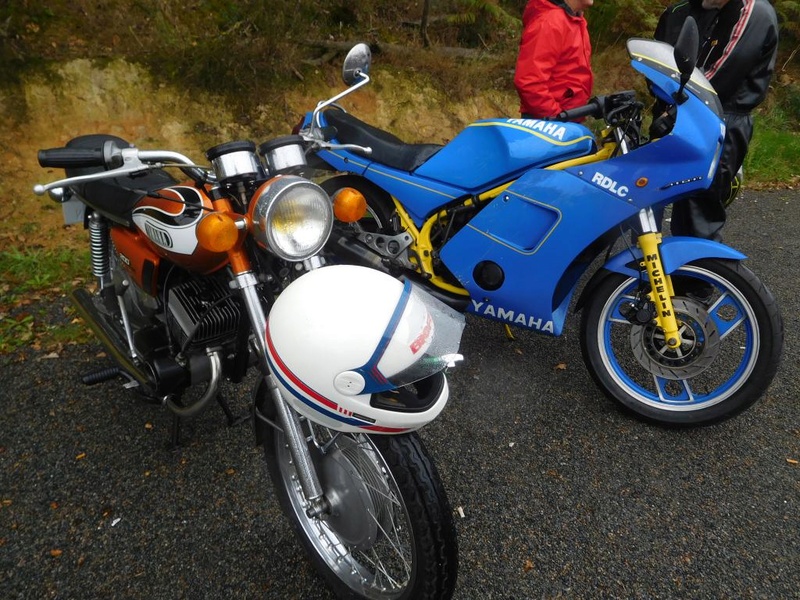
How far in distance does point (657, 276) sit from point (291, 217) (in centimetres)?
165

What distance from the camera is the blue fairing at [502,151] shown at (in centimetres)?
252

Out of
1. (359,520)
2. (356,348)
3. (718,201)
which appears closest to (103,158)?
(356,348)

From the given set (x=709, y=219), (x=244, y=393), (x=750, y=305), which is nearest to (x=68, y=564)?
(x=244, y=393)

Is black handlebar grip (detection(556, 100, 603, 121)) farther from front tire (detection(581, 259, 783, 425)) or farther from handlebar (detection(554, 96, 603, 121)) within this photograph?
front tire (detection(581, 259, 783, 425))

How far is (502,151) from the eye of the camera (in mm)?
2594

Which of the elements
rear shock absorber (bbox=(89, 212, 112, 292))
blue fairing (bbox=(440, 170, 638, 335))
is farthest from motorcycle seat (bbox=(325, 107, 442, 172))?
rear shock absorber (bbox=(89, 212, 112, 292))

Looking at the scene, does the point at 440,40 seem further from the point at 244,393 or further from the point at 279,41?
the point at 244,393

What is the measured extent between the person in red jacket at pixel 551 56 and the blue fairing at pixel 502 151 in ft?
2.23

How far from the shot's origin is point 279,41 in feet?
17.8

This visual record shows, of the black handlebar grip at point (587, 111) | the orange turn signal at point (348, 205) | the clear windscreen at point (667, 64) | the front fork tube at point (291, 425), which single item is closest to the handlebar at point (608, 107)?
the black handlebar grip at point (587, 111)

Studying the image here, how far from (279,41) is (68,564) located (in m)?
4.94

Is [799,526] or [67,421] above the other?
[799,526]

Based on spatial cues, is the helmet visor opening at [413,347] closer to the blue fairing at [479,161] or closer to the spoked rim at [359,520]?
the spoked rim at [359,520]

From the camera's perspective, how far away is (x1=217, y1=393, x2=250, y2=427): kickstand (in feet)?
7.95
